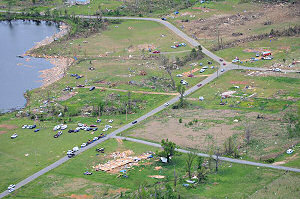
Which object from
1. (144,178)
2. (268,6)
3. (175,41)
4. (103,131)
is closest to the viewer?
(144,178)

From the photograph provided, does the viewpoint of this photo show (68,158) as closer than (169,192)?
No

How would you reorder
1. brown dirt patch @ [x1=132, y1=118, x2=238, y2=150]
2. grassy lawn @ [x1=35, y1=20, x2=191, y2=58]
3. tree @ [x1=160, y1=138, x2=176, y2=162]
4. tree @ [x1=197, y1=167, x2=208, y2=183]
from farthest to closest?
grassy lawn @ [x1=35, y1=20, x2=191, y2=58]
brown dirt patch @ [x1=132, y1=118, x2=238, y2=150]
tree @ [x1=160, y1=138, x2=176, y2=162]
tree @ [x1=197, y1=167, x2=208, y2=183]

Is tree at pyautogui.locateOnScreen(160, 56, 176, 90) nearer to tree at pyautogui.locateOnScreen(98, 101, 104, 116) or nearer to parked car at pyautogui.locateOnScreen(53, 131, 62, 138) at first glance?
tree at pyautogui.locateOnScreen(98, 101, 104, 116)

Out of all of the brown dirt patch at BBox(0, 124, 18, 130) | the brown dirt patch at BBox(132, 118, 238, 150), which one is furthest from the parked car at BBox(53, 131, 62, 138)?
the brown dirt patch at BBox(132, 118, 238, 150)

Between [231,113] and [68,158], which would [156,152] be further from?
[231,113]

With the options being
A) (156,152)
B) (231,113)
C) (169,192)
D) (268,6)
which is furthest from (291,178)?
(268,6)

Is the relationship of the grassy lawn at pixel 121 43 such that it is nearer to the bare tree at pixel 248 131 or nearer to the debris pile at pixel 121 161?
the bare tree at pixel 248 131

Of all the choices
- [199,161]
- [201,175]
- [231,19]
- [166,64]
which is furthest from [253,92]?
[231,19]
